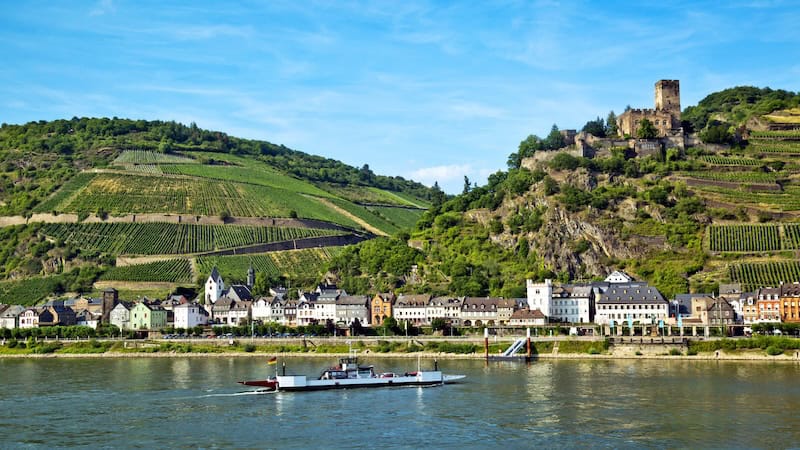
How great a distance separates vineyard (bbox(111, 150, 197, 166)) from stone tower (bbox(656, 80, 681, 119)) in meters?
78.6

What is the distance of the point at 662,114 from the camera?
113 m

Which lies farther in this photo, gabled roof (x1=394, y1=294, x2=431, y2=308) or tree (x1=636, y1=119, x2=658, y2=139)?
tree (x1=636, y1=119, x2=658, y2=139)

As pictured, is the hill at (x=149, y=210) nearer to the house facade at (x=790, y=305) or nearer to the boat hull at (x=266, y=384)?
the house facade at (x=790, y=305)

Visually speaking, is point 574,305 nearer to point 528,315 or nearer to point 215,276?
point 528,315

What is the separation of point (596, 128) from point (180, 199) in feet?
188

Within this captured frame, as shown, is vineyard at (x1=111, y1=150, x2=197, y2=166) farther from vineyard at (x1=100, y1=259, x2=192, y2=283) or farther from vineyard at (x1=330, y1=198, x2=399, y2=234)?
vineyard at (x1=100, y1=259, x2=192, y2=283)

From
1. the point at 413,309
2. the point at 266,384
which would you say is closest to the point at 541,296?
the point at 413,309

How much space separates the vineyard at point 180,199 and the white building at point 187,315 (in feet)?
108

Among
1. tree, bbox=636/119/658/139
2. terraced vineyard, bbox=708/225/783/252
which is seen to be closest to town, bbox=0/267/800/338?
terraced vineyard, bbox=708/225/783/252

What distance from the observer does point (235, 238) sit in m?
124

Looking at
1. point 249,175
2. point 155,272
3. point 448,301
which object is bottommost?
point 448,301

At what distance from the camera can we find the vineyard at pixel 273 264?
112569 millimetres

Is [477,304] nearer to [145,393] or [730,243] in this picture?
[730,243]

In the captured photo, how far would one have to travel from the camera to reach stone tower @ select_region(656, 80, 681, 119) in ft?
376
